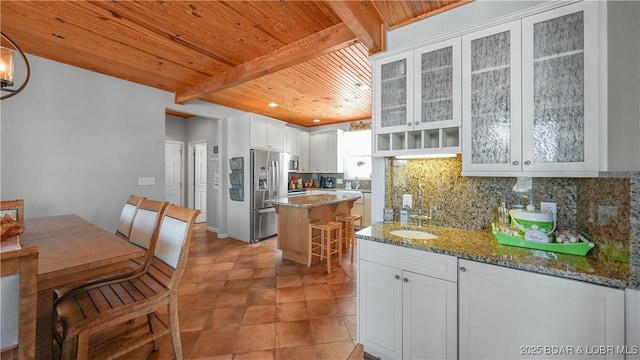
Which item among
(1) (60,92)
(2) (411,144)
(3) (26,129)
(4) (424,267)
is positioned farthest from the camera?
(1) (60,92)

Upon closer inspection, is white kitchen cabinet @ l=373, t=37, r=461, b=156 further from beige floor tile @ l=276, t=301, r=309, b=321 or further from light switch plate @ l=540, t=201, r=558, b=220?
beige floor tile @ l=276, t=301, r=309, b=321

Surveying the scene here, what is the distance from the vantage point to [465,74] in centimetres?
152

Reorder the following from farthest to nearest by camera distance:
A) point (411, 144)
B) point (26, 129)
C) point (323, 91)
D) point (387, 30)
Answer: point (323, 91) → point (26, 129) → point (387, 30) → point (411, 144)

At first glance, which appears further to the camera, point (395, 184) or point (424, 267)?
point (395, 184)

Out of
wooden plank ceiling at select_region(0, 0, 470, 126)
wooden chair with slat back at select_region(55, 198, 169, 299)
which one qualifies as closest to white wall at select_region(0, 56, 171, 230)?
wooden plank ceiling at select_region(0, 0, 470, 126)

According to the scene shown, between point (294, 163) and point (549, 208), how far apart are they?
485cm

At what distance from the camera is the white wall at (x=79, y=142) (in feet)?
8.57

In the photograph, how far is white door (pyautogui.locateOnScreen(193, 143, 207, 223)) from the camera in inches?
229

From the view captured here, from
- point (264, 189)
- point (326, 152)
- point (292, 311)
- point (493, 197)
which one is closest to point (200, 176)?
point (264, 189)

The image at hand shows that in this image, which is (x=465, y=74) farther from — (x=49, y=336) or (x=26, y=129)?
(x=26, y=129)

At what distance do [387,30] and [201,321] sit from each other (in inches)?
115

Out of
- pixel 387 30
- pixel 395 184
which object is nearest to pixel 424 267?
pixel 395 184

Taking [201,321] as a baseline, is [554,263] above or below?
above

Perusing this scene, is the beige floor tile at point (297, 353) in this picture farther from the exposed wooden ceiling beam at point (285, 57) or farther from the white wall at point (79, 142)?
the white wall at point (79, 142)
